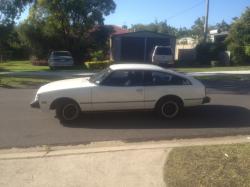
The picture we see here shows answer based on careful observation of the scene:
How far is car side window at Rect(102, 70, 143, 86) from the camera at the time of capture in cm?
948

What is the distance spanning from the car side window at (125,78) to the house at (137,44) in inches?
1149

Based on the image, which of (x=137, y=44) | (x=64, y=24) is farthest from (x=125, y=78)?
(x=64, y=24)

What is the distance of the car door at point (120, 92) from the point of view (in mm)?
9295

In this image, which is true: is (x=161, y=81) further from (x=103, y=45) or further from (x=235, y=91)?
(x=103, y=45)

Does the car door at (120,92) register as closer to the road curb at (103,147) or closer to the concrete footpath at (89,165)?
the road curb at (103,147)

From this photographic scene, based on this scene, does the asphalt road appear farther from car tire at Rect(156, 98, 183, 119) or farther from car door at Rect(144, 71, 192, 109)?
car door at Rect(144, 71, 192, 109)

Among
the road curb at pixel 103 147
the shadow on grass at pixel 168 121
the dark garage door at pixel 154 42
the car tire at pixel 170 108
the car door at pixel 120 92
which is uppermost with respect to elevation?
the dark garage door at pixel 154 42

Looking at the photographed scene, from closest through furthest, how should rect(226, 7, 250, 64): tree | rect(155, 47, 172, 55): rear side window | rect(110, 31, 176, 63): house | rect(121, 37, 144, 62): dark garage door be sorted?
rect(155, 47, 172, 55): rear side window
rect(226, 7, 250, 64): tree
rect(110, 31, 176, 63): house
rect(121, 37, 144, 62): dark garage door

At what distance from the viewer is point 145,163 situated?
243 inches

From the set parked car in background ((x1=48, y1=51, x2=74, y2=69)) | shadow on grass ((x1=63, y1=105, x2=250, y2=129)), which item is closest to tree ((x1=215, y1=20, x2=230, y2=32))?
parked car in background ((x1=48, y1=51, x2=74, y2=69))

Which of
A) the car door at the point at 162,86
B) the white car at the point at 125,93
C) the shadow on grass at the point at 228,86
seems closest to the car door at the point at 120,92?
the white car at the point at 125,93

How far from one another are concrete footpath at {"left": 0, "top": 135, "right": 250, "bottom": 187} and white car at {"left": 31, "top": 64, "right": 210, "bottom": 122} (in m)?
1.86

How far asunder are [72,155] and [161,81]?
371 centimetres

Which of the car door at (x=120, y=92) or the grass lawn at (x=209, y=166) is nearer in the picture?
the grass lawn at (x=209, y=166)
